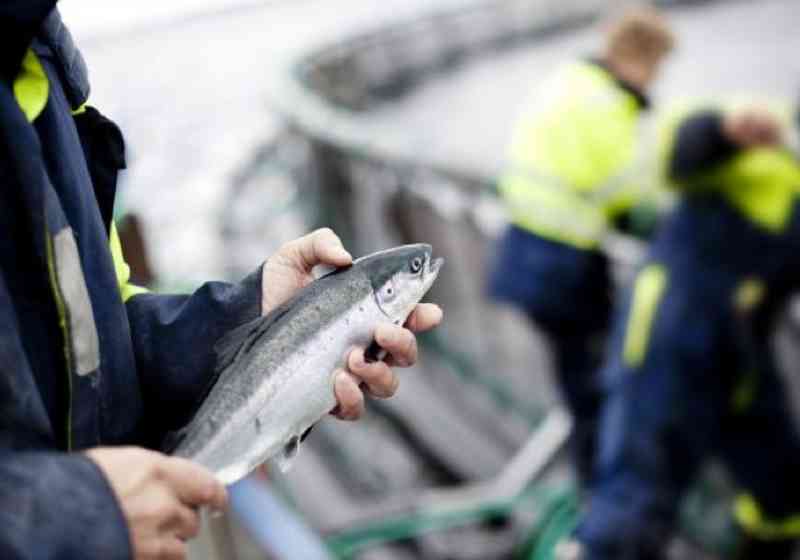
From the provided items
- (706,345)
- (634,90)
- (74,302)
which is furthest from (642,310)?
(74,302)

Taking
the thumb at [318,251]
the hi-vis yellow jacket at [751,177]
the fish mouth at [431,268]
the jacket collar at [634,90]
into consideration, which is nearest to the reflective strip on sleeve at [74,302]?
the thumb at [318,251]

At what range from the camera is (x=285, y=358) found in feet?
4.73

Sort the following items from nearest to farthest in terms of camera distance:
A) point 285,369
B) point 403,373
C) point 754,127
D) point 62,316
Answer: point 62,316 → point 285,369 → point 754,127 → point 403,373

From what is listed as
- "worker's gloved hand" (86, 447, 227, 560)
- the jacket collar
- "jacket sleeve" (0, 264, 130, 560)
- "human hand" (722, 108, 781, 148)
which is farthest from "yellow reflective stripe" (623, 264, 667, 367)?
"jacket sleeve" (0, 264, 130, 560)

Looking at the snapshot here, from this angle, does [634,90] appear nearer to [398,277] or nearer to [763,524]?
[763,524]

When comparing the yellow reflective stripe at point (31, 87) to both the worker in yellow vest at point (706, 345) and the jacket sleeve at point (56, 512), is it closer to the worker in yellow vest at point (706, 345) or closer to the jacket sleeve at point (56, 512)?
the jacket sleeve at point (56, 512)

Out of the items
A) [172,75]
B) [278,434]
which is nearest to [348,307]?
[278,434]

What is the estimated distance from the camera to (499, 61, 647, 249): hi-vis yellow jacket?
3.91 m

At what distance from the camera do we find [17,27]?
Answer: 3.93 feet

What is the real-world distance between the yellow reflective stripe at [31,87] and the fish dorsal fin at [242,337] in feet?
1.37

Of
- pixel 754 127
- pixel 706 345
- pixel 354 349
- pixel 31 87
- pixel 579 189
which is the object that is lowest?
pixel 706 345

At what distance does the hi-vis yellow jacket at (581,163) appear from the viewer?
154 inches

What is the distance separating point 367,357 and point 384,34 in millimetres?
15092

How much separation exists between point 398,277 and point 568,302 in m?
2.56
